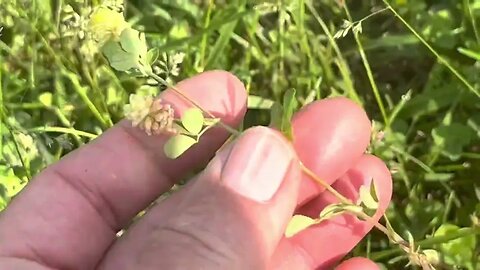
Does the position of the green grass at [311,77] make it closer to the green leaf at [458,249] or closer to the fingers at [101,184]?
the green leaf at [458,249]

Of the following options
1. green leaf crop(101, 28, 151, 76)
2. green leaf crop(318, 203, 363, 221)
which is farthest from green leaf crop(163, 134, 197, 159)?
green leaf crop(318, 203, 363, 221)

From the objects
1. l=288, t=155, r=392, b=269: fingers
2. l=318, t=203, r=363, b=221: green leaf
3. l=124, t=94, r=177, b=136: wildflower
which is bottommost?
l=288, t=155, r=392, b=269: fingers

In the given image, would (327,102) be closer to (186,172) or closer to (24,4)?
(186,172)

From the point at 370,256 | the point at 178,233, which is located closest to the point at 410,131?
the point at 370,256

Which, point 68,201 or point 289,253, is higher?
point 68,201

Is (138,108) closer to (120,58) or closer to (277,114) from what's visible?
(120,58)

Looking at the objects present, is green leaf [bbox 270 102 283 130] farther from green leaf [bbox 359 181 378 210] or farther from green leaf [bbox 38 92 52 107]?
green leaf [bbox 38 92 52 107]

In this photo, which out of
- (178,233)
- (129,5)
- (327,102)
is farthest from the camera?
(129,5)

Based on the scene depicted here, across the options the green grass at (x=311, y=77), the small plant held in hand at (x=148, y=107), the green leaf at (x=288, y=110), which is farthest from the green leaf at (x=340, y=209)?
the green grass at (x=311, y=77)
